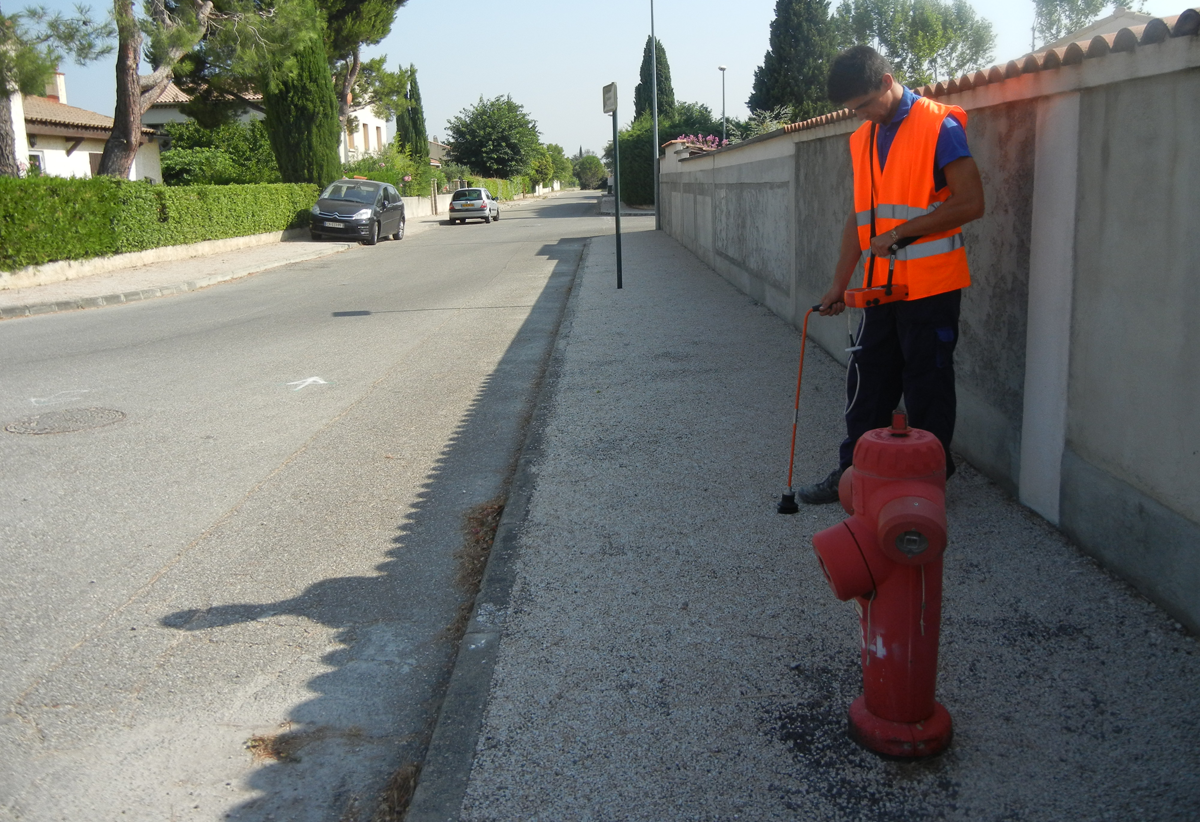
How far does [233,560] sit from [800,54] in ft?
176

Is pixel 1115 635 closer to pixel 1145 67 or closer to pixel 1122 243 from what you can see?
pixel 1122 243

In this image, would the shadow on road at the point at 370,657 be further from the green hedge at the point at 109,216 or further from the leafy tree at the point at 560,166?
the leafy tree at the point at 560,166

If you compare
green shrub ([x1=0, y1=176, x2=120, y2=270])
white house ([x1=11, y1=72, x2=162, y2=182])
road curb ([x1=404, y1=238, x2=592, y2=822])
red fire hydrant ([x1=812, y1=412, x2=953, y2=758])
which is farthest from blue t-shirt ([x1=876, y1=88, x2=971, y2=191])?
white house ([x1=11, y1=72, x2=162, y2=182])

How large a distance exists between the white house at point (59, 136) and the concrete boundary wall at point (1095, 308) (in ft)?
97.8

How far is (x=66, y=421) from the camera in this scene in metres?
7.21

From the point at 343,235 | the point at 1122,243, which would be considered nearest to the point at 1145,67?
the point at 1122,243

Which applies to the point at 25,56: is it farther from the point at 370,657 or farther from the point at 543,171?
the point at 543,171

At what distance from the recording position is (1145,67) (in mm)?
3322

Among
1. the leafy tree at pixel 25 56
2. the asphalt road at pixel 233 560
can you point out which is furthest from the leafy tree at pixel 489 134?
the asphalt road at pixel 233 560

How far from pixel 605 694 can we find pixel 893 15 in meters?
79.1

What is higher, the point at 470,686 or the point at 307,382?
the point at 307,382

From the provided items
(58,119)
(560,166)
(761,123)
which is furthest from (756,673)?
(560,166)

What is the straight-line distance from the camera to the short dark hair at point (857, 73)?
3.82 m

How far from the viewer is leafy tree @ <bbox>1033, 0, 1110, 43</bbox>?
65.8 meters
